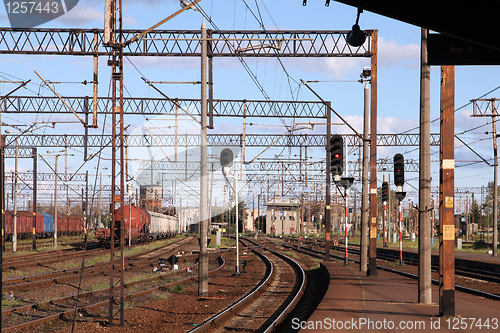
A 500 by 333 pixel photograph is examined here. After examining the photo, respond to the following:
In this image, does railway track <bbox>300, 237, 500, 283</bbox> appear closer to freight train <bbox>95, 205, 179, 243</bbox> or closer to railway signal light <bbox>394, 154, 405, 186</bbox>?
railway signal light <bbox>394, 154, 405, 186</bbox>

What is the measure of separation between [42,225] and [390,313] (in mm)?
63409

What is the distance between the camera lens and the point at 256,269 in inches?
1216

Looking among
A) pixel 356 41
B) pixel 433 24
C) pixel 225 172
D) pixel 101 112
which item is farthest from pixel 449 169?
pixel 101 112

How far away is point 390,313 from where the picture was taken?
1288 cm

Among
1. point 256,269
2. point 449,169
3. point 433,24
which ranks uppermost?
point 433,24

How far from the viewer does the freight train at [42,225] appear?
59.4 meters

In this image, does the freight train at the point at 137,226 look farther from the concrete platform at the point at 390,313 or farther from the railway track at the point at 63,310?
the concrete platform at the point at 390,313

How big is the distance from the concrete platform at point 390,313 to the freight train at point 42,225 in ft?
145

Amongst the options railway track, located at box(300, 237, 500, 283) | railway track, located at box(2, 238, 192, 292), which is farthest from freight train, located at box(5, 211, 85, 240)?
railway track, located at box(300, 237, 500, 283)

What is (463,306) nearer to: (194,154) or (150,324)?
(150,324)

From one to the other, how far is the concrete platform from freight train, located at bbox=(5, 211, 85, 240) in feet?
145

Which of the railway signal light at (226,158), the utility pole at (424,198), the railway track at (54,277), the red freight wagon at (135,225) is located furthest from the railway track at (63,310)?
the red freight wagon at (135,225)

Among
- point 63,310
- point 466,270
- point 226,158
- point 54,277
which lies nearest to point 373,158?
point 226,158

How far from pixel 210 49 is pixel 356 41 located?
52.7 ft
